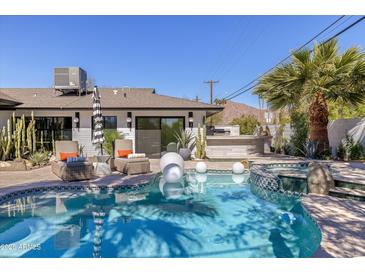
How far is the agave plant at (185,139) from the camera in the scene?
1633cm

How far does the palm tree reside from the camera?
12164mm

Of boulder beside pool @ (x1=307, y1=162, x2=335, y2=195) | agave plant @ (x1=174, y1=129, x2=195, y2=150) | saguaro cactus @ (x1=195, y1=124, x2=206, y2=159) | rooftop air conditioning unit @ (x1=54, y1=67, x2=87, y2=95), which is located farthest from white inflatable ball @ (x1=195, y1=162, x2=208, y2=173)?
rooftop air conditioning unit @ (x1=54, y1=67, x2=87, y2=95)

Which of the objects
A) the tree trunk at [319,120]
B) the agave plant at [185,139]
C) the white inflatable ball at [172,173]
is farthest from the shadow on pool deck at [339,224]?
the agave plant at [185,139]

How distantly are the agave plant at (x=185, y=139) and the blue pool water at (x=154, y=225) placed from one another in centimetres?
765

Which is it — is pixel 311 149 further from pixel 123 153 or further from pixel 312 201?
pixel 123 153

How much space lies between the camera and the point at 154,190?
29.1 feet

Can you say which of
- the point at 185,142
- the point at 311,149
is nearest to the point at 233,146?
the point at 185,142

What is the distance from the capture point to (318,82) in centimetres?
1236

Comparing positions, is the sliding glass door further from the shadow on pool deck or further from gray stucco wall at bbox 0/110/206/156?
the shadow on pool deck

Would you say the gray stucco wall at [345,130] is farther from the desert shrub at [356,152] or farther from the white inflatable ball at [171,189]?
the white inflatable ball at [171,189]

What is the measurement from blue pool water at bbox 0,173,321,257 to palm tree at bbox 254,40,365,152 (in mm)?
7112
